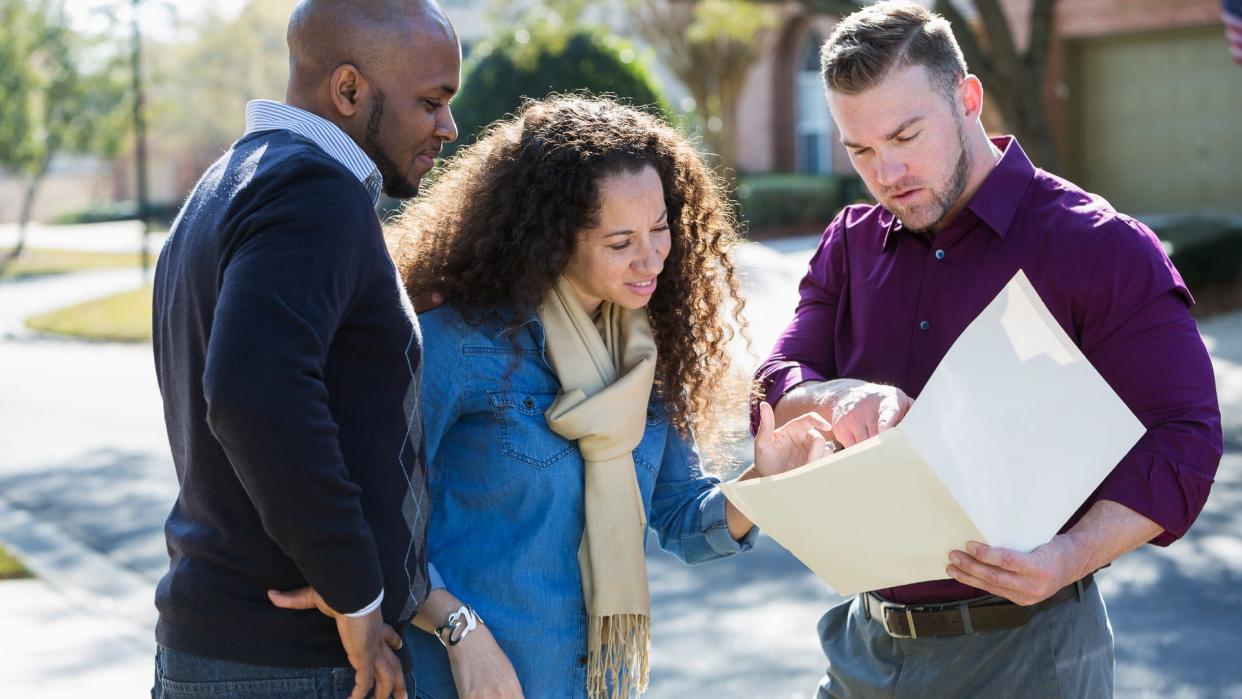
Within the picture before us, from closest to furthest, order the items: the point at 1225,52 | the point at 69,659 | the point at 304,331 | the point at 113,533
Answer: the point at 304,331 → the point at 69,659 → the point at 113,533 → the point at 1225,52

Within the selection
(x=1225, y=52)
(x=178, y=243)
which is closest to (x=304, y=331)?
(x=178, y=243)

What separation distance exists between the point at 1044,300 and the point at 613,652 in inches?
42.8

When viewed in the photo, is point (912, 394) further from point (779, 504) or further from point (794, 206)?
point (794, 206)

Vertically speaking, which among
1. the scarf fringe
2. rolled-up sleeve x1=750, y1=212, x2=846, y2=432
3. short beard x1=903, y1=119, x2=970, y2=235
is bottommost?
the scarf fringe

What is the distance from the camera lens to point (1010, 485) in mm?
2156

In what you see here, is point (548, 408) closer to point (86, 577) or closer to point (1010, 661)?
point (1010, 661)

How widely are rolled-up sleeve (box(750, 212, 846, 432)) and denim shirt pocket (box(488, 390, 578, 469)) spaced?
0.46 meters

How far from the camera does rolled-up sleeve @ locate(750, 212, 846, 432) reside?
2854mm

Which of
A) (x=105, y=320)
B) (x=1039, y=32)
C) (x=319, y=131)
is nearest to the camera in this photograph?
(x=319, y=131)

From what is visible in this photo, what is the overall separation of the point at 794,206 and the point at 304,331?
21.8 m

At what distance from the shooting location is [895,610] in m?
2.73

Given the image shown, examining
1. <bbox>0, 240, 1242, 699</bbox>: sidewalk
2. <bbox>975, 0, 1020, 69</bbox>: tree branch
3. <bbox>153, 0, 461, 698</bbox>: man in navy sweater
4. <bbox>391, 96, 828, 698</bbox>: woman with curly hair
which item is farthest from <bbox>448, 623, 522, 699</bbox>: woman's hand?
<bbox>975, 0, 1020, 69</bbox>: tree branch

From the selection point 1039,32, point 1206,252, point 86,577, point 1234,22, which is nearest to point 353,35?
point 86,577

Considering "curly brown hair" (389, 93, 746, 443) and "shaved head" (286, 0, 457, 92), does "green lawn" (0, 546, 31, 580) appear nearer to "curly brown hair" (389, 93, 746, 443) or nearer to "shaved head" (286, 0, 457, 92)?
"curly brown hair" (389, 93, 746, 443)
